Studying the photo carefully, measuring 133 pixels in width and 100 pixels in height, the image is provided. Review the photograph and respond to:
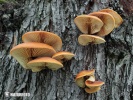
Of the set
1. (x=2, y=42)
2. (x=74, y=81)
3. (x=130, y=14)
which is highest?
(x=130, y=14)

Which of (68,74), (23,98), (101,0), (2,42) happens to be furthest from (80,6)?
(23,98)

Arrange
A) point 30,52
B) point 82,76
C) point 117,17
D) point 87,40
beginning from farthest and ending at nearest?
point 117,17 → point 87,40 → point 30,52 → point 82,76

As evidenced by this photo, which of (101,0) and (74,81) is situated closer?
(74,81)

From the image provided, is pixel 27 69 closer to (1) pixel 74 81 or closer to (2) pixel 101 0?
(1) pixel 74 81

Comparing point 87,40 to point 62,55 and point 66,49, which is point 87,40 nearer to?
point 66,49

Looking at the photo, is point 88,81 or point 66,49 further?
point 66,49

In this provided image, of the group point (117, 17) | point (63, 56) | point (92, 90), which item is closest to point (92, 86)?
point (92, 90)
